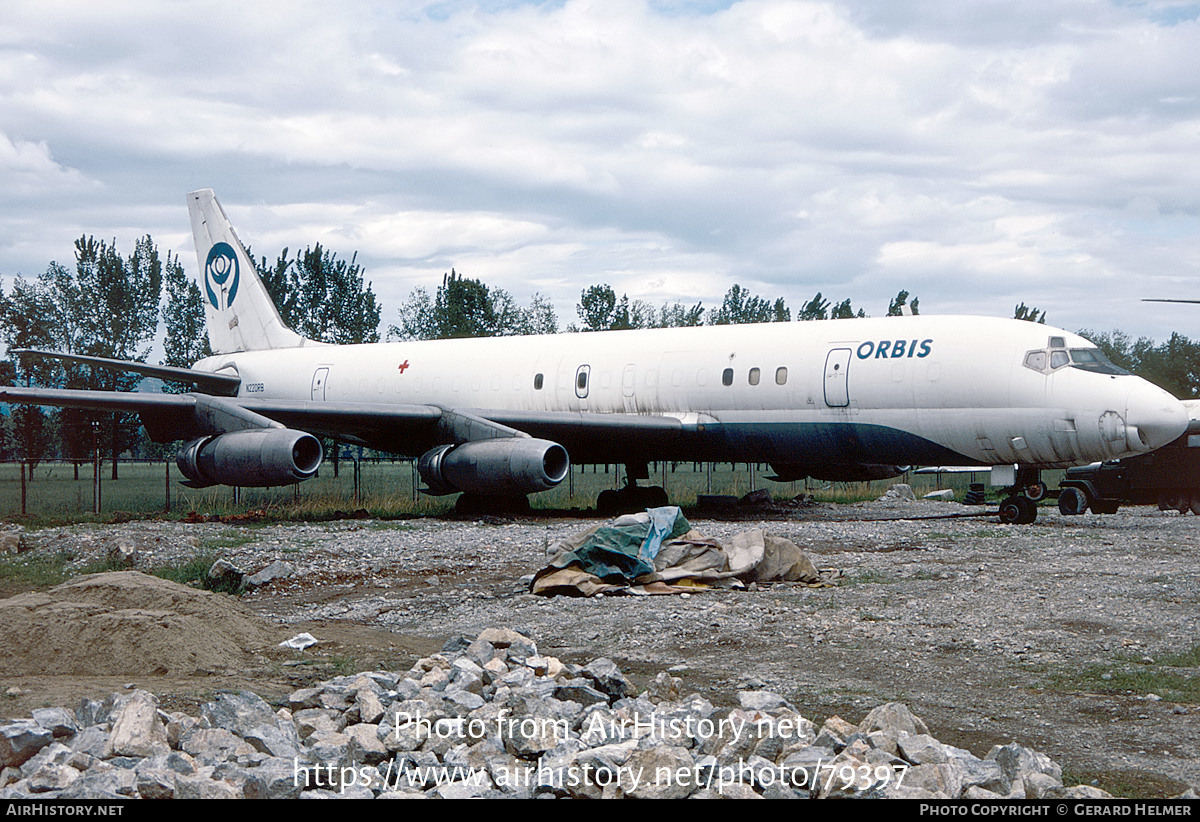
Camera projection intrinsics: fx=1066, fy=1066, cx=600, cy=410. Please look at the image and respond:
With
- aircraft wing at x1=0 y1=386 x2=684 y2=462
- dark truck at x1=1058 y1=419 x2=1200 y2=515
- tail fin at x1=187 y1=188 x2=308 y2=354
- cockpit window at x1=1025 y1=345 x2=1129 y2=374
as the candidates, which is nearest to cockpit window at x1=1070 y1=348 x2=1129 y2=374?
cockpit window at x1=1025 y1=345 x2=1129 y2=374

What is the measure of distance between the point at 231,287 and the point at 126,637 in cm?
2009

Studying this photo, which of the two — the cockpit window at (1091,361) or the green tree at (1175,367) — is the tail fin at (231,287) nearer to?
the cockpit window at (1091,361)

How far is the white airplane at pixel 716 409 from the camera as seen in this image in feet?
50.0

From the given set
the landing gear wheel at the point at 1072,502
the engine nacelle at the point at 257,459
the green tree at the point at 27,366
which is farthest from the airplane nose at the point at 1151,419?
the green tree at the point at 27,366

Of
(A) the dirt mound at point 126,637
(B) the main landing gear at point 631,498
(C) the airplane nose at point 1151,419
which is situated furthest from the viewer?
(B) the main landing gear at point 631,498

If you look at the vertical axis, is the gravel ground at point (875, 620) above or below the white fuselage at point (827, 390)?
below

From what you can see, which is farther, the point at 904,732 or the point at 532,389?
the point at 532,389

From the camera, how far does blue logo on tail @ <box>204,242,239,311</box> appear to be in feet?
83.9

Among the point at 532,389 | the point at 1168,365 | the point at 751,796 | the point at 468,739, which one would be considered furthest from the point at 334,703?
the point at 1168,365

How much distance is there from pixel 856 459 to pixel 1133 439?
4.01m

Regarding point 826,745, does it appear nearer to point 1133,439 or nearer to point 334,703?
point 334,703

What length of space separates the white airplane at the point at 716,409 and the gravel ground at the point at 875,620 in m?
1.34

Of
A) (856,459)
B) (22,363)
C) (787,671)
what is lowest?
(787,671)

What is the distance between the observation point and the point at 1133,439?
1464 centimetres
